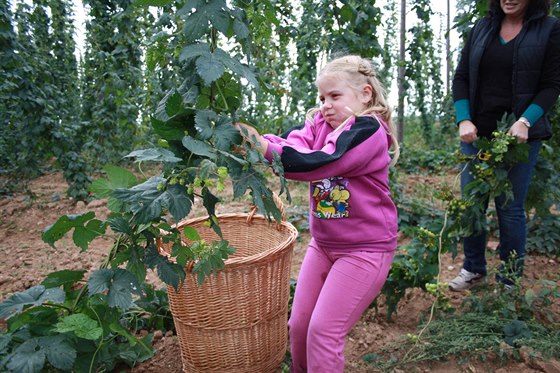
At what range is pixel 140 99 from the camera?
5.16 meters

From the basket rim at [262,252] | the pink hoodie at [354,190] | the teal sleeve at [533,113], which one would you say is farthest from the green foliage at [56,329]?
the teal sleeve at [533,113]

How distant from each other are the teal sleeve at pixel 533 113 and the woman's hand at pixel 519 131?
0.05 metres

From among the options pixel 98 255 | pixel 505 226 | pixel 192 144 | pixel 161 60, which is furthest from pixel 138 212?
pixel 98 255

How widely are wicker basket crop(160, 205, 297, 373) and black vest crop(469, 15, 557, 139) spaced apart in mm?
1311

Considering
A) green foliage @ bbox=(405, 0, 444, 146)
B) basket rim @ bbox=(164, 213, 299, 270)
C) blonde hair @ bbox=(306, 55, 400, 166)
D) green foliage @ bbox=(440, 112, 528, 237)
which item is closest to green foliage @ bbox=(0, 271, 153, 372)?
basket rim @ bbox=(164, 213, 299, 270)

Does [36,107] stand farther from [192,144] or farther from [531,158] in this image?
[531,158]

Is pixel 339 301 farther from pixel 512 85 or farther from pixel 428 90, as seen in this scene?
pixel 428 90

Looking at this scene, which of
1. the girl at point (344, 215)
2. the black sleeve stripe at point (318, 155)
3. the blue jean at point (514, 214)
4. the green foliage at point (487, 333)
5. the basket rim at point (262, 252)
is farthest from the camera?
the blue jean at point (514, 214)

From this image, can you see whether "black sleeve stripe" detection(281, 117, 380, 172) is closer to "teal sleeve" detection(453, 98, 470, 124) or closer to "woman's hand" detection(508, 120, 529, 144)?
"woman's hand" detection(508, 120, 529, 144)

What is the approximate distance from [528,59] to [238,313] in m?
1.78

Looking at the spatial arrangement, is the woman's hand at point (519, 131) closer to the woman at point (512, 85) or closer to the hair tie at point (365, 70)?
the woman at point (512, 85)

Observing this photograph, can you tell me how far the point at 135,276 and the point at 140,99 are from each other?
4.26m

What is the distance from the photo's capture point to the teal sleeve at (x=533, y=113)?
2072mm

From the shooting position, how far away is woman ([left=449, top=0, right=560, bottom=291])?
6.81 ft
